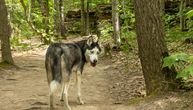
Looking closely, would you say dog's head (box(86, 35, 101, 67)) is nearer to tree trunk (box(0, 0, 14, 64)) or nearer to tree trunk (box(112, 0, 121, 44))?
tree trunk (box(0, 0, 14, 64))

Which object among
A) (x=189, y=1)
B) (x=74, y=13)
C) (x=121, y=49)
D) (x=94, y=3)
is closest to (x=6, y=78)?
(x=121, y=49)

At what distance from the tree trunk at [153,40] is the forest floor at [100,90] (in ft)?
1.30

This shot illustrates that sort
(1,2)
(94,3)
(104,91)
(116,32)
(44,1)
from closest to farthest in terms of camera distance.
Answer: (104,91) → (1,2) → (116,32) → (44,1) → (94,3)

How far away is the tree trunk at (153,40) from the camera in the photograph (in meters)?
7.52

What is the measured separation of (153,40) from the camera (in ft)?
24.7

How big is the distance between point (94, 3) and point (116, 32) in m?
12.2

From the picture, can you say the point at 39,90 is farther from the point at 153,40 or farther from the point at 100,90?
the point at 153,40

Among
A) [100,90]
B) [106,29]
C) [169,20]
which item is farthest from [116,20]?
[100,90]

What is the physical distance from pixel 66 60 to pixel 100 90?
3.10m

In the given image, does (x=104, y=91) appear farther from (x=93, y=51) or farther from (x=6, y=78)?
(x=6, y=78)

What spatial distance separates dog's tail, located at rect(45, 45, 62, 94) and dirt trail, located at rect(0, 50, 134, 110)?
91 cm

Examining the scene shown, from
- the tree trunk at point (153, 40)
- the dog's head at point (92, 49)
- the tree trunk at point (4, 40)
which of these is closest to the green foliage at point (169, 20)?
the tree trunk at point (4, 40)

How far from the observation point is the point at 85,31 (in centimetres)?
2861

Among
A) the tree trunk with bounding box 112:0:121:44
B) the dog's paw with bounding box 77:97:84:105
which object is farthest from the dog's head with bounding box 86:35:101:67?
the tree trunk with bounding box 112:0:121:44
